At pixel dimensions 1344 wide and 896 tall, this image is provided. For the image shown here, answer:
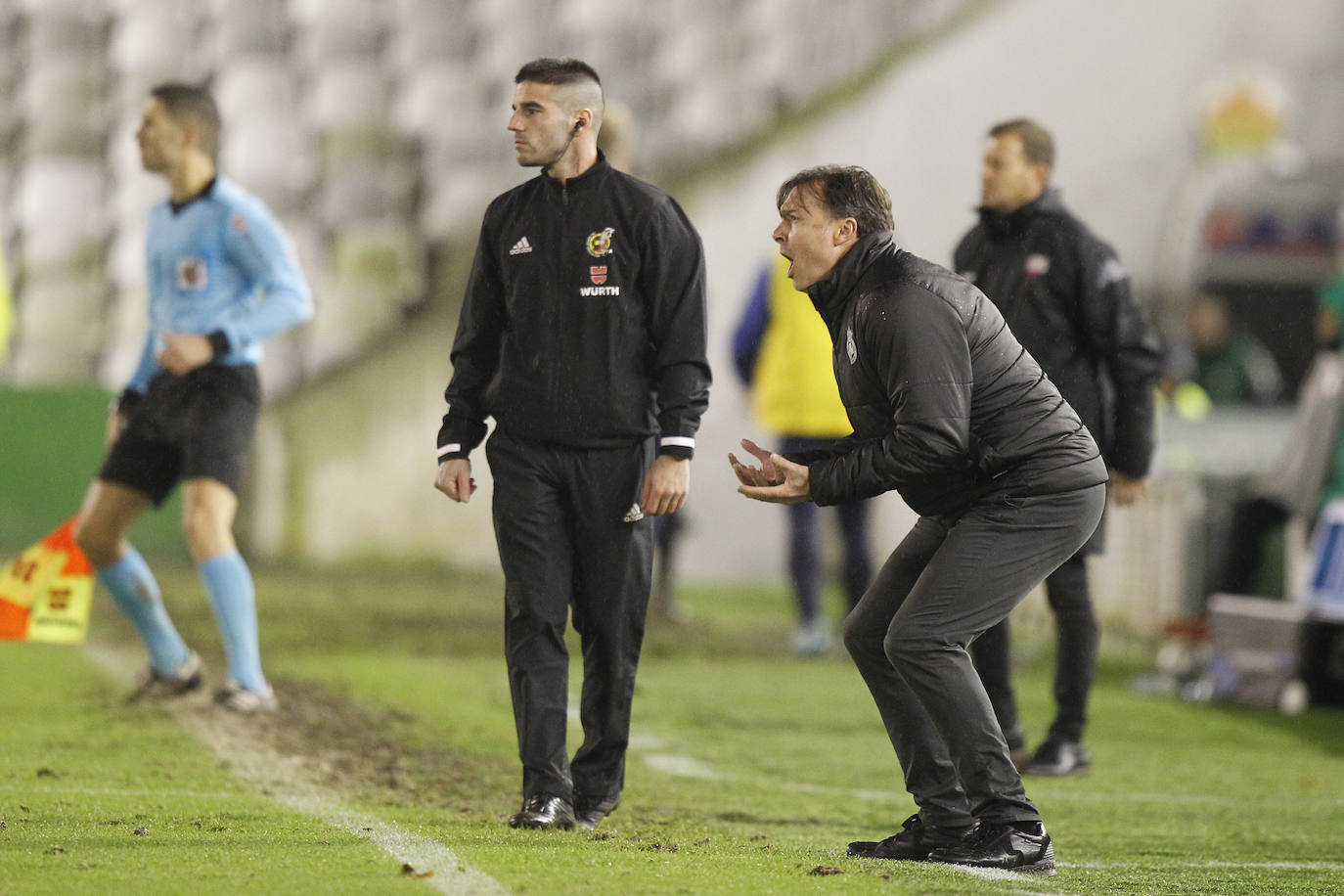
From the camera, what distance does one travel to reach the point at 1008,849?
13.7 feet

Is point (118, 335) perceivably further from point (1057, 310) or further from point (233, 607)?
point (1057, 310)

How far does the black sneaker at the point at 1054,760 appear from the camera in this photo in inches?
239

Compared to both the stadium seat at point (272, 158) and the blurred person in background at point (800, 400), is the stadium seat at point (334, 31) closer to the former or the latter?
the stadium seat at point (272, 158)

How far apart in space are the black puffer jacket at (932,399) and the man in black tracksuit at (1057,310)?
1577 millimetres

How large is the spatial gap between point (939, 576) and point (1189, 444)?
6539mm

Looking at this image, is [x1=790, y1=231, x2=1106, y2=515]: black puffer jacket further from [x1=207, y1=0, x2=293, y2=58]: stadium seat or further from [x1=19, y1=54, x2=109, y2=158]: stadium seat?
[x1=19, y1=54, x2=109, y2=158]: stadium seat

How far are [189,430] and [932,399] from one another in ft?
10.2

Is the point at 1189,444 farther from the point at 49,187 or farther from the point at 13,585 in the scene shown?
the point at 49,187

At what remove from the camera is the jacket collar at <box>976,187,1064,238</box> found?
592 centimetres

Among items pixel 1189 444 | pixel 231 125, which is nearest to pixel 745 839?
pixel 1189 444

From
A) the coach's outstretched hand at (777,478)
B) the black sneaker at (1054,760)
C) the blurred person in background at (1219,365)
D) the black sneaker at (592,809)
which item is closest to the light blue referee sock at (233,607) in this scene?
the black sneaker at (592,809)

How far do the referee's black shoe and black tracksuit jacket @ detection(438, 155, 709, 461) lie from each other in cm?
87

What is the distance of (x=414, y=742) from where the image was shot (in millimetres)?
6160

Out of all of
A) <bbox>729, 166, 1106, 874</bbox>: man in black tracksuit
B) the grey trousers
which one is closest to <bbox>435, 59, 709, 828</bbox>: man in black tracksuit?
<bbox>729, 166, 1106, 874</bbox>: man in black tracksuit
